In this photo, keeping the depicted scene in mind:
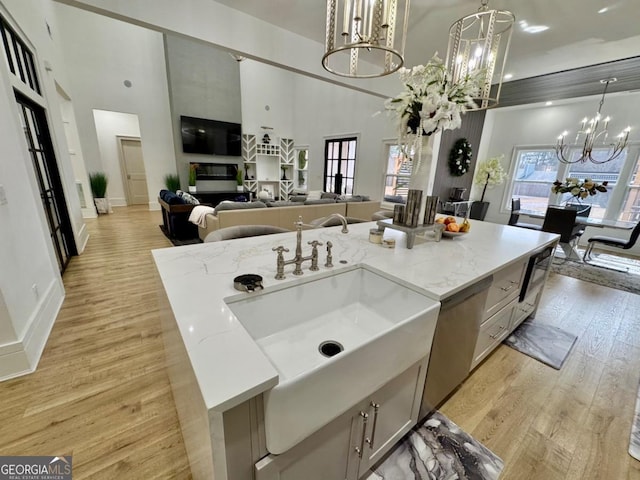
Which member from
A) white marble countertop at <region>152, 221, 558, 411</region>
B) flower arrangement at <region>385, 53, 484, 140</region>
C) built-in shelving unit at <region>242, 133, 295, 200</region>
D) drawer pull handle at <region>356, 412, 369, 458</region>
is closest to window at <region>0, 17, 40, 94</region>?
white marble countertop at <region>152, 221, 558, 411</region>

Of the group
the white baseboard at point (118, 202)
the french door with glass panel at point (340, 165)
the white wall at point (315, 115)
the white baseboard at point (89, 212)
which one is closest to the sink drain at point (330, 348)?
the white wall at point (315, 115)

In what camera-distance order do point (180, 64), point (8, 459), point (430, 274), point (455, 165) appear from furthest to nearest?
point (180, 64) < point (455, 165) < point (430, 274) < point (8, 459)

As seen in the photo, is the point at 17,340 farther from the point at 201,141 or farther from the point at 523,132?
the point at 523,132

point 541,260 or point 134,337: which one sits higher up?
point 541,260

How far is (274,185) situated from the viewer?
9.30 meters

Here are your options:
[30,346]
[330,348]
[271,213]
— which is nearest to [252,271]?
[330,348]

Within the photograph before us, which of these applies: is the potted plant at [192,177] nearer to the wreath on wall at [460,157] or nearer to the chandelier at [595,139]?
the wreath on wall at [460,157]

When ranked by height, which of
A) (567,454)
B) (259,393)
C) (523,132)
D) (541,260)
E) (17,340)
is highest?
(523,132)

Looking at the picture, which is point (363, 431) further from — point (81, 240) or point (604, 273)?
point (604, 273)

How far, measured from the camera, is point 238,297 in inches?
40.8

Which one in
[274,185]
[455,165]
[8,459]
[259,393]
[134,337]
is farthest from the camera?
[274,185]

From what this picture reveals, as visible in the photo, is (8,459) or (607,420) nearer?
(8,459)

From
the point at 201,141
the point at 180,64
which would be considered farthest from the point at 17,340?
the point at 180,64

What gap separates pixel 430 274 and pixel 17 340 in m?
2.64
